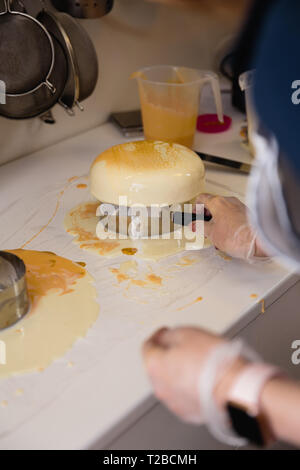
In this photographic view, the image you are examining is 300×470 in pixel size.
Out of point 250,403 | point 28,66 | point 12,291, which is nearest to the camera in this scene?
point 250,403

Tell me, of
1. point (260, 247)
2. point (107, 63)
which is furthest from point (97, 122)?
point (260, 247)

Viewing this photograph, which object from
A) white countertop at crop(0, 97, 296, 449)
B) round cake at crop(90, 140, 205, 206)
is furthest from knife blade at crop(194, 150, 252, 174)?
round cake at crop(90, 140, 205, 206)

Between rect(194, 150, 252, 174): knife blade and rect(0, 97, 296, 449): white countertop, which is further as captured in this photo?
rect(194, 150, 252, 174): knife blade

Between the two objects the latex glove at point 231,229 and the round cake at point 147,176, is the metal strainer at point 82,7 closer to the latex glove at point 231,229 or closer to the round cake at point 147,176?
the round cake at point 147,176

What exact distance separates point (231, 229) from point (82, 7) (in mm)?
684

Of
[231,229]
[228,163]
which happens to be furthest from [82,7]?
[231,229]

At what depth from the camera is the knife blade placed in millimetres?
1265

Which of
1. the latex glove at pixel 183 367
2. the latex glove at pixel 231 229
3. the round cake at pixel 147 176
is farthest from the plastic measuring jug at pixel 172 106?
the latex glove at pixel 183 367

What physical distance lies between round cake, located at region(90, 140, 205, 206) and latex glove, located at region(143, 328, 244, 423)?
0.41 metres

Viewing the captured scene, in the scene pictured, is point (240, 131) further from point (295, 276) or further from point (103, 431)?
point (103, 431)

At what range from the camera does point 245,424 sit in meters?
0.59

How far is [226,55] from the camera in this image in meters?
1.82

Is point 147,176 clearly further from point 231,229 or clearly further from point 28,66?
point 28,66

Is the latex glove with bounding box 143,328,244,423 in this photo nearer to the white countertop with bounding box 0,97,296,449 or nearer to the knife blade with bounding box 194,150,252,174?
the white countertop with bounding box 0,97,296,449
